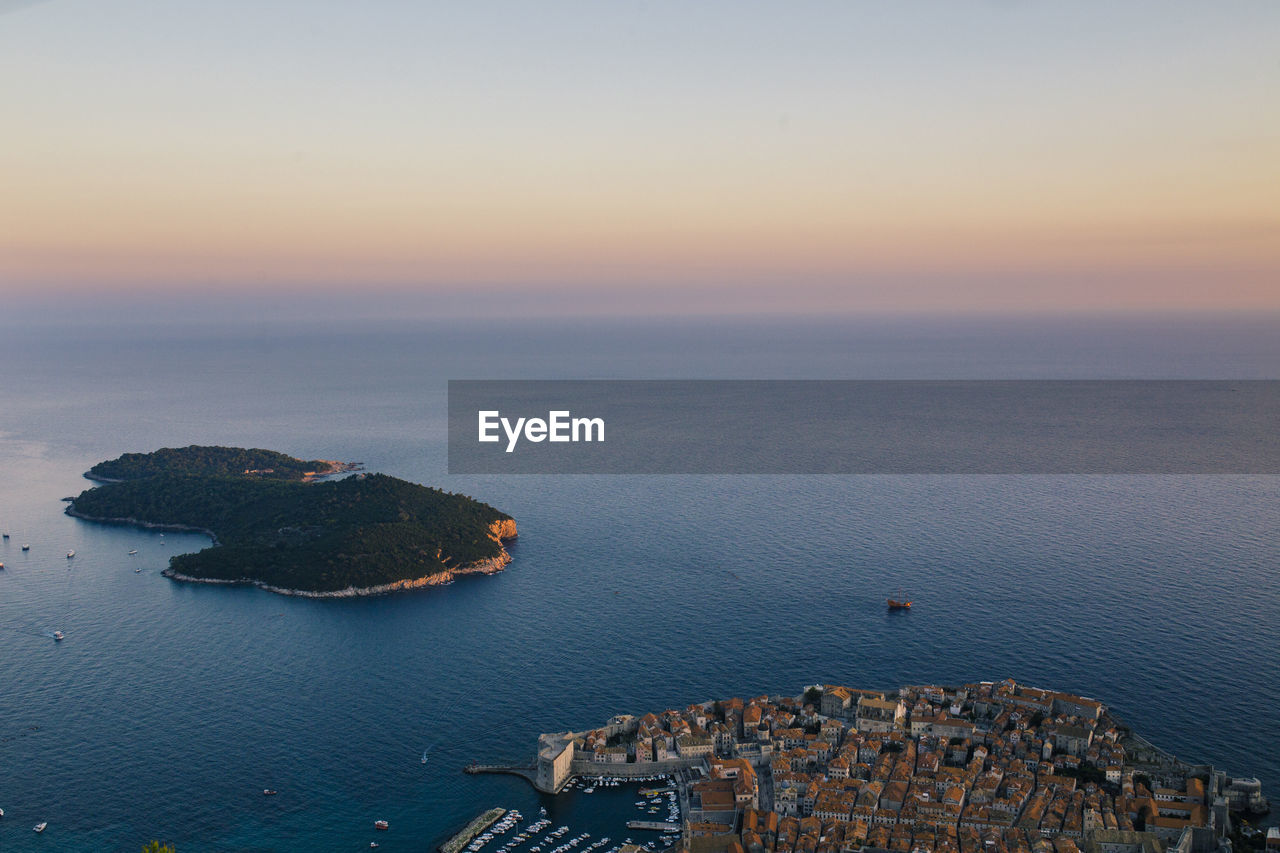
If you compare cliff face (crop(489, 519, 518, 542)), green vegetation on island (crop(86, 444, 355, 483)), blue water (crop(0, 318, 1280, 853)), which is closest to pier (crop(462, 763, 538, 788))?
blue water (crop(0, 318, 1280, 853))

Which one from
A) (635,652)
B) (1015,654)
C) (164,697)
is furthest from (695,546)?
(164,697)

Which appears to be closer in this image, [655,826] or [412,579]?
[655,826]

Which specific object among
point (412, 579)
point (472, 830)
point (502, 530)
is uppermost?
point (502, 530)

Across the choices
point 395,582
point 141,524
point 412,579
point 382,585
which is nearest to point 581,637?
point 412,579

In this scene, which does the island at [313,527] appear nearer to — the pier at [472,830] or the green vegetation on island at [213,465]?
the green vegetation on island at [213,465]

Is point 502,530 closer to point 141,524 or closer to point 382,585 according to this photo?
point 382,585

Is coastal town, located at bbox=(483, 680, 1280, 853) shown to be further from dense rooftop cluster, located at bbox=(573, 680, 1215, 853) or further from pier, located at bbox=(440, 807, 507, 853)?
pier, located at bbox=(440, 807, 507, 853)

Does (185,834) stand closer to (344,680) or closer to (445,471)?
(344,680)
